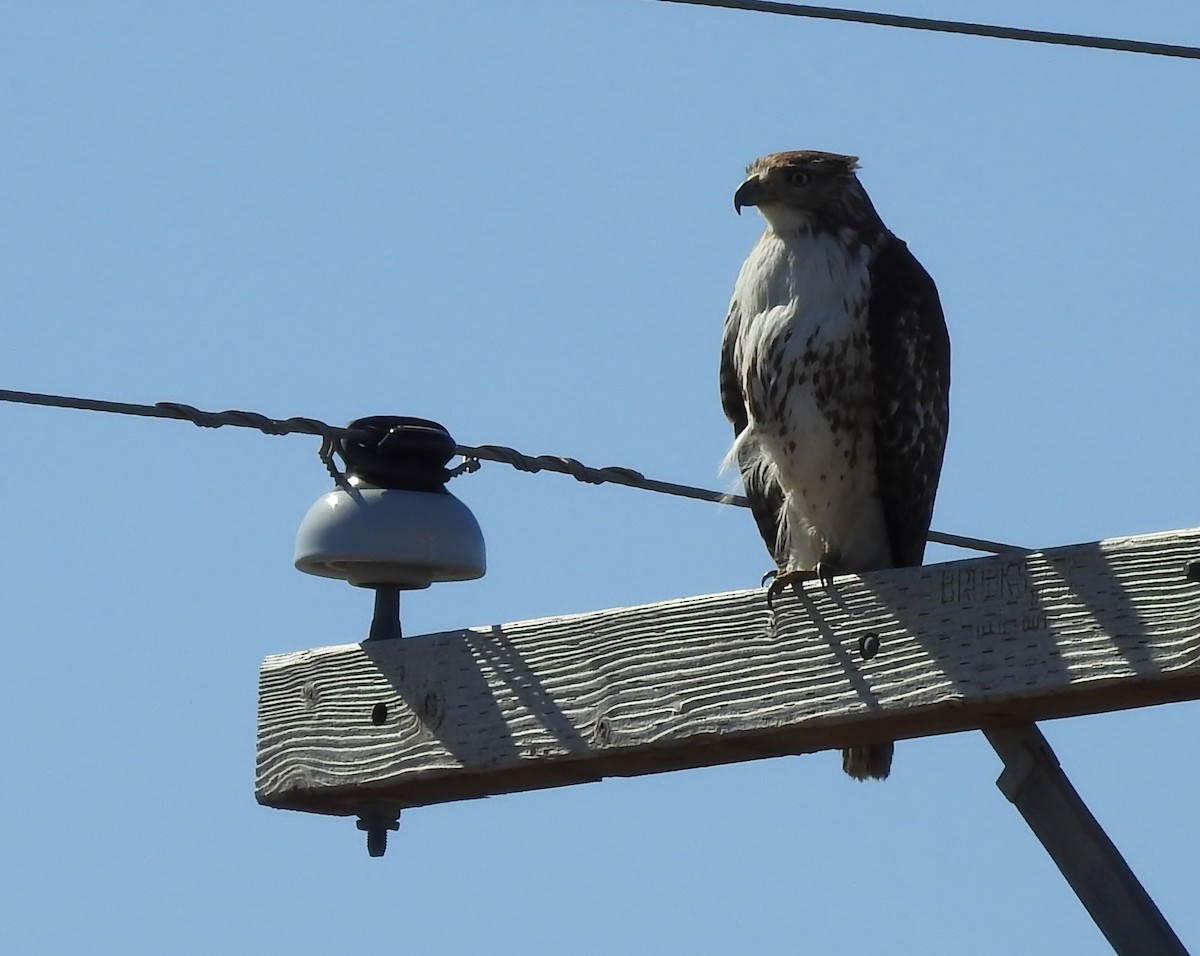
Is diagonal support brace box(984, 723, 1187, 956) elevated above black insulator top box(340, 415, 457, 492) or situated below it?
below

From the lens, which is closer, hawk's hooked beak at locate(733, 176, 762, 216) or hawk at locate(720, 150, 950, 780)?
hawk at locate(720, 150, 950, 780)

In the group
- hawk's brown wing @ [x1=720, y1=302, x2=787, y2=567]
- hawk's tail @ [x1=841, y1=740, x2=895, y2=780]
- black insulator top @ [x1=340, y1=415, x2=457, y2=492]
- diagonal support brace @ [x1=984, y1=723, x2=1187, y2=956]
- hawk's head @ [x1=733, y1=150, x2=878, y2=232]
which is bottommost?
diagonal support brace @ [x1=984, y1=723, x2=1187, y2=956]

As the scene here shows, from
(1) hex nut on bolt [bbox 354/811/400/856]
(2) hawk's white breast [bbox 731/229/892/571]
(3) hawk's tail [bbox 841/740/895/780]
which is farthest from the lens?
(2) hawk's white breast [bbox 731/229/892/571]

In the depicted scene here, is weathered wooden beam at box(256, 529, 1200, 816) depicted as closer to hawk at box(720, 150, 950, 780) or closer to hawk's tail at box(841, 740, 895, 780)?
hawk's tail at box(841, 740, 895, 780)

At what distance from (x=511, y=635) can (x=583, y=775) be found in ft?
0.89

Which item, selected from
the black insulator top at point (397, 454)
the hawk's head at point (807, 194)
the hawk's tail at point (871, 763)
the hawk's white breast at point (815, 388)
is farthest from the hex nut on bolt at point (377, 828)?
the hawk's head at point (807, 194)

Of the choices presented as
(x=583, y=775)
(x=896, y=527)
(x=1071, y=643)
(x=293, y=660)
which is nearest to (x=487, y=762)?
(x=583, y=775)

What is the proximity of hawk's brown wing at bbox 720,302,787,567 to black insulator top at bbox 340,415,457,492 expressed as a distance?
3.21 feet

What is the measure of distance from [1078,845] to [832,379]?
5.35ft

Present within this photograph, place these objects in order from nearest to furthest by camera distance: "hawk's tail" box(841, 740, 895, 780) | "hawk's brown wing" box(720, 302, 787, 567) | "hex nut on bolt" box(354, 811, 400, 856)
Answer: "hex nut on bolt" box(354, 811, 400, 856) < "hawk's tail" box(841, 740, 895, 780) < "hawk's brown wing" box(720, 302, 787, 567)

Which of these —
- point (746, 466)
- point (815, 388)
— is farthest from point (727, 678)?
point (746, 466)

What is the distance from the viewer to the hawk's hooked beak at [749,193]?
5062 millimetres

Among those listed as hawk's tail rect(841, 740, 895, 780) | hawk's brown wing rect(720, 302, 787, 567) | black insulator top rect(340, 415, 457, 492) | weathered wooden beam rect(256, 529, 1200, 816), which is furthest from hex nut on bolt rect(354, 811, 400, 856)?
hawk's brown wing rect(720, 302, 787, 567)

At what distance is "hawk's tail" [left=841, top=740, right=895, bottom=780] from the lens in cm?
403
